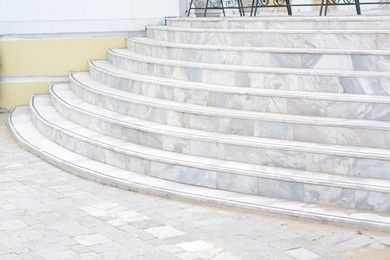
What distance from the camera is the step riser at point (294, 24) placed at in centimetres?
918

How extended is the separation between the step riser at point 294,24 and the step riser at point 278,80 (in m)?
1.04

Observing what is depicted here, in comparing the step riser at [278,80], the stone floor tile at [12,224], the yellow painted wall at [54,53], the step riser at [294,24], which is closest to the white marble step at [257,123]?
the step riser at [278,80]

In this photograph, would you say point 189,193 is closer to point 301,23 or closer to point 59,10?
point 301,23

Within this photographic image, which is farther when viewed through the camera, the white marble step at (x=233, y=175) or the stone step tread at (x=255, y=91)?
the stone step tread at (x=255, y=91)

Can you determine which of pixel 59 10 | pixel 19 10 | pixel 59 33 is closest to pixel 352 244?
pixel 59 33

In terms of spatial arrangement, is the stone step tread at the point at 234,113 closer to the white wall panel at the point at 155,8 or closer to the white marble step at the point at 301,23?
the white marble step at the point at 301,23

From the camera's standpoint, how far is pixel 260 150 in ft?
26.4

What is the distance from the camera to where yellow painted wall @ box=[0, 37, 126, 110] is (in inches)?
526

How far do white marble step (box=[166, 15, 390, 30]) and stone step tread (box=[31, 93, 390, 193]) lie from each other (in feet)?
6.54

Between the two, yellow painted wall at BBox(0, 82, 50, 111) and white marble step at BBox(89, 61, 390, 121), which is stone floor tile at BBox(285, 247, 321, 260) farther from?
yellow painted wall at BBox(0, 82, 50, 111)

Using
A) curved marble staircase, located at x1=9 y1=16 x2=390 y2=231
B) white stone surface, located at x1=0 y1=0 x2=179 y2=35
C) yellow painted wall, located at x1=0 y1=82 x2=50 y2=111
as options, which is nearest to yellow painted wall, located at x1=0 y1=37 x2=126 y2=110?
yellow painted wall, located at x1=0 y1=82 x2=50 y2=111

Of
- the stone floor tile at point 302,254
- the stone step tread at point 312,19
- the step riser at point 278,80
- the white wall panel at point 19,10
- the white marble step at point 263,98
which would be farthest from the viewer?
the white wall panel at point 19,10

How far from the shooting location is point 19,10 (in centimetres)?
1340

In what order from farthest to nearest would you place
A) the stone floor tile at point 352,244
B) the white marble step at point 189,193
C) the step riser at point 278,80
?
the step riser at point 278,80 < the white marble step at point 189,193 < the stone floor tile at point 352,244
